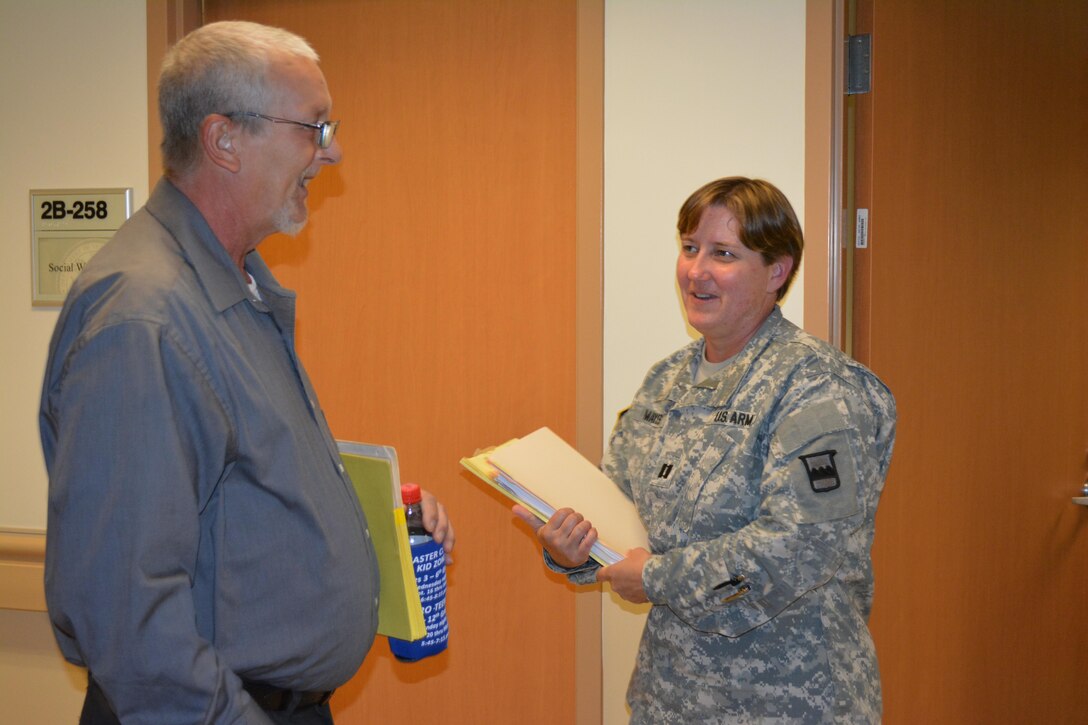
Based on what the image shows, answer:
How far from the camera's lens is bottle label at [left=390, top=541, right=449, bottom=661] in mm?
1570

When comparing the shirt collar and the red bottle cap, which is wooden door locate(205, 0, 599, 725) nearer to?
the shirt collar

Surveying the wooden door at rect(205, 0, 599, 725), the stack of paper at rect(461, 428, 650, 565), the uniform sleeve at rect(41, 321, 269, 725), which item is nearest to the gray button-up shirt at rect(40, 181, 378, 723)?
the uniform sleeve at rect(41, 321, 269, 725)

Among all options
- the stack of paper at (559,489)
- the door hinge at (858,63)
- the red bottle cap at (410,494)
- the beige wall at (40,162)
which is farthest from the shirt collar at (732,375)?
the beige wall at (40,162)

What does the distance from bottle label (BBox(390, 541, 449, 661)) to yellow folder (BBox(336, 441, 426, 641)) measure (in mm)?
54

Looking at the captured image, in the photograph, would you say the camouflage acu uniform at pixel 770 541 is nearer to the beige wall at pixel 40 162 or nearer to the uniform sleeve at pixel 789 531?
the uniform sleeve at pixel 789 531

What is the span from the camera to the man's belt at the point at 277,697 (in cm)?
131

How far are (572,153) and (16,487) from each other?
1984 millimetres

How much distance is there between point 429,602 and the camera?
161cm

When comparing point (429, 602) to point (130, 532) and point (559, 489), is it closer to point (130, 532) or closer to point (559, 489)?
point (559, 489)

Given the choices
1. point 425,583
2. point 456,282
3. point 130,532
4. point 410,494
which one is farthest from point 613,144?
point 130,532

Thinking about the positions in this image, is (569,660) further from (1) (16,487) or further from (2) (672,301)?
(1) (16,487)

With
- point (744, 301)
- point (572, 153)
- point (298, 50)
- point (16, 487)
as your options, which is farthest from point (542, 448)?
point (16, 487)

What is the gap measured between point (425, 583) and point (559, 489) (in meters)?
0.35

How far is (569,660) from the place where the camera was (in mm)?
2715
